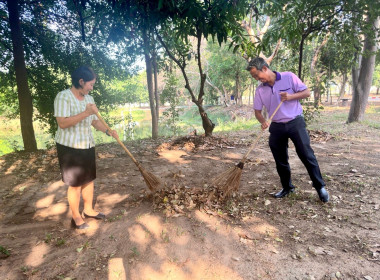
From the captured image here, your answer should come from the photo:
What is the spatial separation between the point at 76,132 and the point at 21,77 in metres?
4.87

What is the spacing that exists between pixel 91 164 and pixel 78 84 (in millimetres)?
946

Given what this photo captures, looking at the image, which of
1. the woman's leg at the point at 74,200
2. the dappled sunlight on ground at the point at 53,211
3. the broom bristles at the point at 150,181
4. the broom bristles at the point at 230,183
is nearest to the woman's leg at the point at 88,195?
the woman's leg at the point at 74,200

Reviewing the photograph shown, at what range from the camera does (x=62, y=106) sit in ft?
8.29

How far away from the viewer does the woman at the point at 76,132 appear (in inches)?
100

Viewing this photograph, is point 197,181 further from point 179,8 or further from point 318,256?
point 179,8

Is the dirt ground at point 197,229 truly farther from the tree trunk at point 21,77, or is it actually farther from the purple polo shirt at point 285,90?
the tree trunk at point 21,77

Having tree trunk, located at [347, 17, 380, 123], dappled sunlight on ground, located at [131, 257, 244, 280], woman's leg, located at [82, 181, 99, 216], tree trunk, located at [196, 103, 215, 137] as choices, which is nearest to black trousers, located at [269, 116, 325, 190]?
dappled sunlight on ground, located at [131, 257, 244, 280]

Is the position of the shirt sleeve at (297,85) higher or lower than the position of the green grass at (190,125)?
higher

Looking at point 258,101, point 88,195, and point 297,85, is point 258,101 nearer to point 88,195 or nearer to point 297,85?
point 297,85

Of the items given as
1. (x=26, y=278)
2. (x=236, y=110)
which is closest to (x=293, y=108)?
(x=26, y=278)

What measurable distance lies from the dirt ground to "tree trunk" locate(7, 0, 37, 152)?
188 centimetres

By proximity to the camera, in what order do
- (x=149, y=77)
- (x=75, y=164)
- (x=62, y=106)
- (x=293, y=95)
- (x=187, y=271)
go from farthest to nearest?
(x=149, y=77) → (x=293, y=95) → (x=75, y=164) → (x=62, y=106) → (x=187, y=271)

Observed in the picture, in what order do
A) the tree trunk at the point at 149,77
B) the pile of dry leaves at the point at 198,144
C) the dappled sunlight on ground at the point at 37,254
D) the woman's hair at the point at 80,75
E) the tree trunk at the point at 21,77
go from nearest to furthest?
1. the dappled sunlight on ground at the point at 37,254
2. the woman's hair at the point at 80,75
3. the tree trunk at the point at 21,77
4. the pile of dry leaves at the point at 198,144
5. the tree trunk at the point at 149,77

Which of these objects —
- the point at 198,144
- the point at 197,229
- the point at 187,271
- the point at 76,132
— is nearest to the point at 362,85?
the point at 198,144
